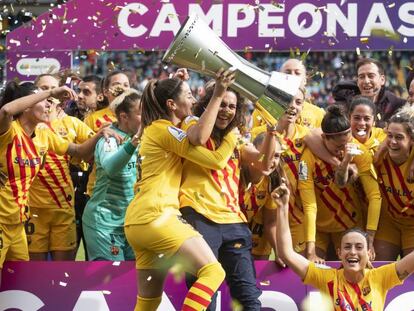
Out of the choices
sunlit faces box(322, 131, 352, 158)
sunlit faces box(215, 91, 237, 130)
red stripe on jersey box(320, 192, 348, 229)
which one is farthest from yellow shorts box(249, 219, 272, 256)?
sunlit faces box(215, 91, 237, 130)

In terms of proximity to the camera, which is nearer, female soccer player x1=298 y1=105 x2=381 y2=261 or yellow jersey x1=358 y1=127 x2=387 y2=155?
female soccer player x1=298 y1=105 x2=381 y2=261

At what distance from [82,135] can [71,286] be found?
1.38 metres

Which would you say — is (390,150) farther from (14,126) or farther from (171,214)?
(14,126)

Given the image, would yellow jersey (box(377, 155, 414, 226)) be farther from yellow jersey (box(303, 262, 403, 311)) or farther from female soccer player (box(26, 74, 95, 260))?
female soccer player (box(26, 74, 95, 260))

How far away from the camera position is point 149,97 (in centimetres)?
604

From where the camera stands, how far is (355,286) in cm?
613

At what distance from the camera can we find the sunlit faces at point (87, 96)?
855 cm

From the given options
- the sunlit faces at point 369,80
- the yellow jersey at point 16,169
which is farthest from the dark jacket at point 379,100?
the yellow jersey at point 16,169

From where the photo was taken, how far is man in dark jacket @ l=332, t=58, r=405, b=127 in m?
7.65

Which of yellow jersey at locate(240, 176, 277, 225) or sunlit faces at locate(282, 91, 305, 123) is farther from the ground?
sunlit faces at locate(282, 91, 305, 123)

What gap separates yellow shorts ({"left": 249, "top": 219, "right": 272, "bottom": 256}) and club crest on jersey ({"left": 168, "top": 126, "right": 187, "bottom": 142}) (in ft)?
4.43

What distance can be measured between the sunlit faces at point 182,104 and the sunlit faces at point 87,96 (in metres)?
2.57

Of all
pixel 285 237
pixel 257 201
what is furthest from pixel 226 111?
pixel 257 201

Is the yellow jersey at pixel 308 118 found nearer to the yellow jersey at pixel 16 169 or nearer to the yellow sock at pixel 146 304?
the yellow jersey at pixel 16 169
